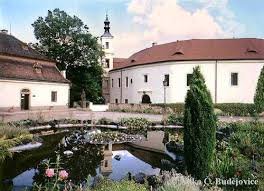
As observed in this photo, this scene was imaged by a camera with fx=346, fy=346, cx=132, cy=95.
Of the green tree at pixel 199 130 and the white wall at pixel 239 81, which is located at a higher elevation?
the white wall at pixel 239 81

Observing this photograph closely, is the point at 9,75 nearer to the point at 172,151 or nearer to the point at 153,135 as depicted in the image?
the point at 153,135

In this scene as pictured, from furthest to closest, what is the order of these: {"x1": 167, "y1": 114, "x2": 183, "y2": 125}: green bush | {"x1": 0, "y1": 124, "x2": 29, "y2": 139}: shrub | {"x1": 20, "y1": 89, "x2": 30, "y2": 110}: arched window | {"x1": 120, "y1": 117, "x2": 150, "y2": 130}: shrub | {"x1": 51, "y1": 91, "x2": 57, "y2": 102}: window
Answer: {"x1": 51, "y1": 91, "x2": 57, "y2": 102}: window < {"x1": 20, "y1": 89, "x2": 30, "y2": 110}: arched window < {"x1": 167, "y1": 114, "x2": 183, "y2": 125}: green bush < {"x1": 120, "y1": 117, "x2": 150, "y2": 130}: shrub < {"x1": 0, "y1": 124, "x2": 29, "y2": 139}: shrub

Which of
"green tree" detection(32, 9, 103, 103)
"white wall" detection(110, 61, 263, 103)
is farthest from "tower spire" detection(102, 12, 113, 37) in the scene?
"white wall" detection(110, 61, 263, 103)

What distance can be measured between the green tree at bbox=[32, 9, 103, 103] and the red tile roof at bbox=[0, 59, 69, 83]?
6748 millimetres

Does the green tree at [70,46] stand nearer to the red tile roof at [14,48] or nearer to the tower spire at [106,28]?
the red tile roof at [14,48]

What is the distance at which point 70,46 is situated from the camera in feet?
150

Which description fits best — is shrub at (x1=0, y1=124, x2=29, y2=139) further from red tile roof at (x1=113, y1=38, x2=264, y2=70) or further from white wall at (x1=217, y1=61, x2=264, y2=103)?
white wall at (x1=217, y1=61, x2=264, y2=103)

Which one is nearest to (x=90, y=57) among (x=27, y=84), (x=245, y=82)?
(x=27, y=84)

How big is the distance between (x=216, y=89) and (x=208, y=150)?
32077 mm

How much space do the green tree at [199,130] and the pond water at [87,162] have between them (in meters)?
2.16

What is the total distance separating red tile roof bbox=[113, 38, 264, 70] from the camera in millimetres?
40219

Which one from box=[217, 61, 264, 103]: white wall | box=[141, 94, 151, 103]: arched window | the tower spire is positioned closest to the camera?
box=[217, 61, 264, 103]: white wall

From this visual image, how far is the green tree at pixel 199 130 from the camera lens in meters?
9.22

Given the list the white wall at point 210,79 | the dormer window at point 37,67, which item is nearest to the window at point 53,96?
the dormer window at point 37,67
